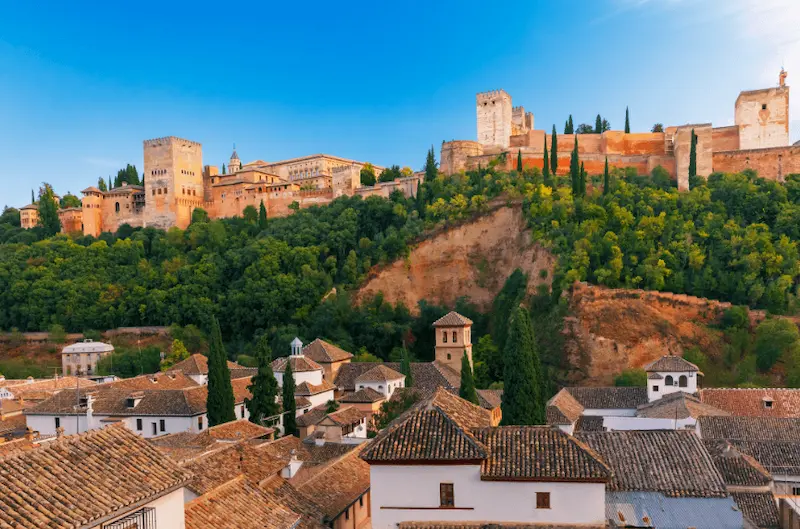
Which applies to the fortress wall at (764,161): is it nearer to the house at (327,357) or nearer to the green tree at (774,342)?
the green tree at (774,342)

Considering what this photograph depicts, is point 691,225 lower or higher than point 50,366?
higher

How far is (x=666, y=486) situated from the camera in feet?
48.4

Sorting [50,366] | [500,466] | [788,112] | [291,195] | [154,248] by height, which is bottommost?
[50,366]

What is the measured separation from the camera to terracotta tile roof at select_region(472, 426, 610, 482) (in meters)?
12.0

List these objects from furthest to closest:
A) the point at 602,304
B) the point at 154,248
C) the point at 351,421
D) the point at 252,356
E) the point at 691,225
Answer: the point at 154,248 → the point at 252,356 → the point at 691,225 → the point at 602,304 → the point at 351,421

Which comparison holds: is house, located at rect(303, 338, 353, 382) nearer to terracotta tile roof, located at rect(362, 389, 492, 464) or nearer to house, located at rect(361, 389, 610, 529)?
terracotta tile roof, located at rect(362, 389, 492, 464)

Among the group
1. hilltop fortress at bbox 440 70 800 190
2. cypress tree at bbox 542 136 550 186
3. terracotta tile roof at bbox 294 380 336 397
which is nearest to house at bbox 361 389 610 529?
terracotta tile roof at bbox 294 380 336 397

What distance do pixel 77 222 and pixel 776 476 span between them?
245 feet

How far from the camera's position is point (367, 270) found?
5559cm

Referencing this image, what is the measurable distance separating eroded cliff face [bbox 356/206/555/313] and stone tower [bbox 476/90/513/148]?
13342 mm

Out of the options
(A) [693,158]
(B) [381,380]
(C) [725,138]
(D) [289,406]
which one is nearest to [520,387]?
(D) [289,406]

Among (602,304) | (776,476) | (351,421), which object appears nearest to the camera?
(776,476)

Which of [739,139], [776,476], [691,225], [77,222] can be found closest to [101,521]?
[776,476]

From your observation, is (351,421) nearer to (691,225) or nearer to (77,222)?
(691,225)
